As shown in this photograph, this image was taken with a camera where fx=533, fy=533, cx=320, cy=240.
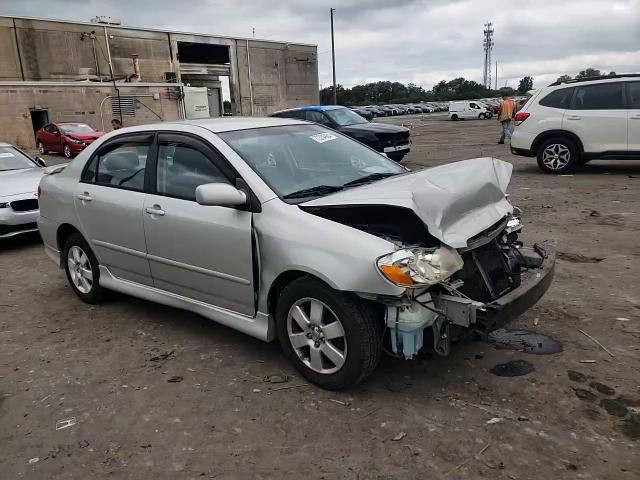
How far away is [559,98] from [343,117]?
568cm

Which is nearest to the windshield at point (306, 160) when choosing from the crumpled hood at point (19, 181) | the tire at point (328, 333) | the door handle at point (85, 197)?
the tire at point (328, 333)

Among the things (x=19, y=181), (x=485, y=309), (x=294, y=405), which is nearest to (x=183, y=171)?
(x=294, y=405)

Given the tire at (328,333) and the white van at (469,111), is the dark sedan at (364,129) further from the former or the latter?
the white van at (469,111)

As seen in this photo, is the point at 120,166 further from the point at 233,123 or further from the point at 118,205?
the point at 233,123

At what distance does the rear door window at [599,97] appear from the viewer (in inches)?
389

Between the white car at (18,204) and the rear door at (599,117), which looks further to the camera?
the rear door at (599,117)

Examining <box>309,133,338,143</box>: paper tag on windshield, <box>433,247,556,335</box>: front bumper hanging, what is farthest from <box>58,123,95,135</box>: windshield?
<box>433,247,556,335</box>: front bumper hanging

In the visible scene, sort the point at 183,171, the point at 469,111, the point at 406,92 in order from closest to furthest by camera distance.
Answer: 1. the point at 183,171
2. the point at 469,111
3. the point at 406,92

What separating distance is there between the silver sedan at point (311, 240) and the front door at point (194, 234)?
1 centimetres

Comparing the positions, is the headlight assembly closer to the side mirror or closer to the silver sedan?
the silver sedan

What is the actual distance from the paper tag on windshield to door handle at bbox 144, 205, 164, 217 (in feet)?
4.27

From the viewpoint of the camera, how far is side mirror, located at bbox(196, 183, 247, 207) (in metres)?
3.29

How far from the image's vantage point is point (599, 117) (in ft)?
32.7

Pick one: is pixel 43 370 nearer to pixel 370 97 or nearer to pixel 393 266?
pixel 393 266
